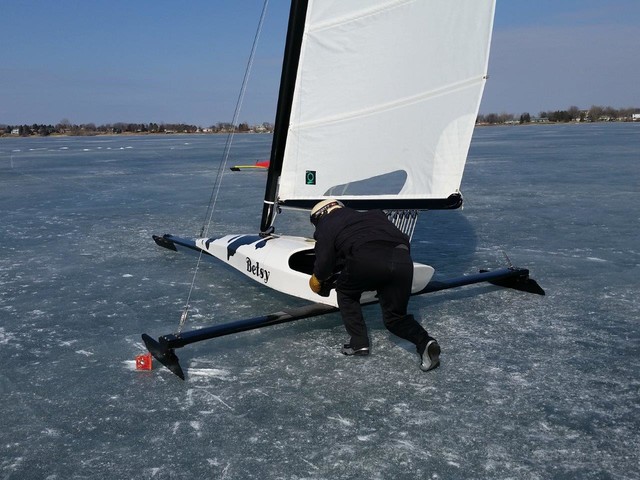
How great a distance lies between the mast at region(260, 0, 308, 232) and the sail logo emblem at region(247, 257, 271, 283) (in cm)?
56

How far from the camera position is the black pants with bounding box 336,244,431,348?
359 cm

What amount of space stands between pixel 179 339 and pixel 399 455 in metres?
1.59

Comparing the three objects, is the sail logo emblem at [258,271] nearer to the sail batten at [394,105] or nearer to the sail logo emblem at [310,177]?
the sail logo emblem at [310,177]

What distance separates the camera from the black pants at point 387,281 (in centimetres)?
359

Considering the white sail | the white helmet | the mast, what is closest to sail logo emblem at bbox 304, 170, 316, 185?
the white sail

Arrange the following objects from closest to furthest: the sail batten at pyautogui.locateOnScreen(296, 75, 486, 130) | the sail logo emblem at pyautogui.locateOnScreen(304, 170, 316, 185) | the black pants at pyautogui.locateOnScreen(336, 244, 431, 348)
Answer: the black pants at pyautogui.locateOnScreen(336, 244, 431, 348) → the sail batten at pyautogui.locateOnScreen(296, 75, 486, 130) → the sail logo emblem at pyautogui.locateOnScreen(304, 170, 316, 185)

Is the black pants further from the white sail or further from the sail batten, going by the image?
the sail batten

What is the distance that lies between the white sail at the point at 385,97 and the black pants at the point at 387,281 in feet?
4.80

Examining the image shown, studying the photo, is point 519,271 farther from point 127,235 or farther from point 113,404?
point 127,235

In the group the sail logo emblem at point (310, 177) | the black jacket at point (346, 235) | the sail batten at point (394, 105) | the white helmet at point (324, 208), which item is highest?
the sail batten at point (394, 105)

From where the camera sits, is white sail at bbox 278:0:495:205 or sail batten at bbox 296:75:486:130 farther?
sail batten at bbox 296:75:486:130

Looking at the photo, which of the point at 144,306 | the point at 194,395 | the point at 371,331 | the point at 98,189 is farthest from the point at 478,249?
the point at 98,189

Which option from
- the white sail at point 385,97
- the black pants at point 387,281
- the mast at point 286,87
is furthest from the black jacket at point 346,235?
the mast at point 286,87

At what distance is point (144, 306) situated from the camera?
16.1ft
